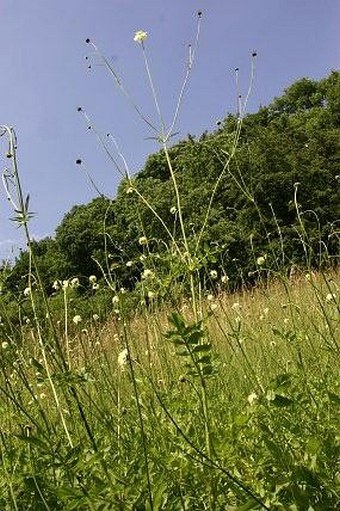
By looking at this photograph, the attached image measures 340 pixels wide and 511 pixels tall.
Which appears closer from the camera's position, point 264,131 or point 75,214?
point 264,131

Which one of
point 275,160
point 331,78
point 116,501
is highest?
point 331,78

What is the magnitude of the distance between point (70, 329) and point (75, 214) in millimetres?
27080

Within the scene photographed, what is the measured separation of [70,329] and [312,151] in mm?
17358

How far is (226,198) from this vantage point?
68.8 feet

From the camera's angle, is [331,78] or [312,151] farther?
[331,78]

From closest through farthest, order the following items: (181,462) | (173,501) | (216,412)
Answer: (173,501), (181,462), (216,412)

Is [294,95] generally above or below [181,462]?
above

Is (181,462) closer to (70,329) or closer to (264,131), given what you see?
(70,329)

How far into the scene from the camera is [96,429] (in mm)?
2770

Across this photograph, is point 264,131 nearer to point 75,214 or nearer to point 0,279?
point 75,214

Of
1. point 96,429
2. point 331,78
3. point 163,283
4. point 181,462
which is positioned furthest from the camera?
point 331,78

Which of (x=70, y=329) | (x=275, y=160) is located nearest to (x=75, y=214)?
(x=275, y=160)

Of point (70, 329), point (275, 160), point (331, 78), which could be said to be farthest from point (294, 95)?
point (70, 329)

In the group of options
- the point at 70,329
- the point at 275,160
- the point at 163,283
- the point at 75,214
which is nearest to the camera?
the point at 163,283
